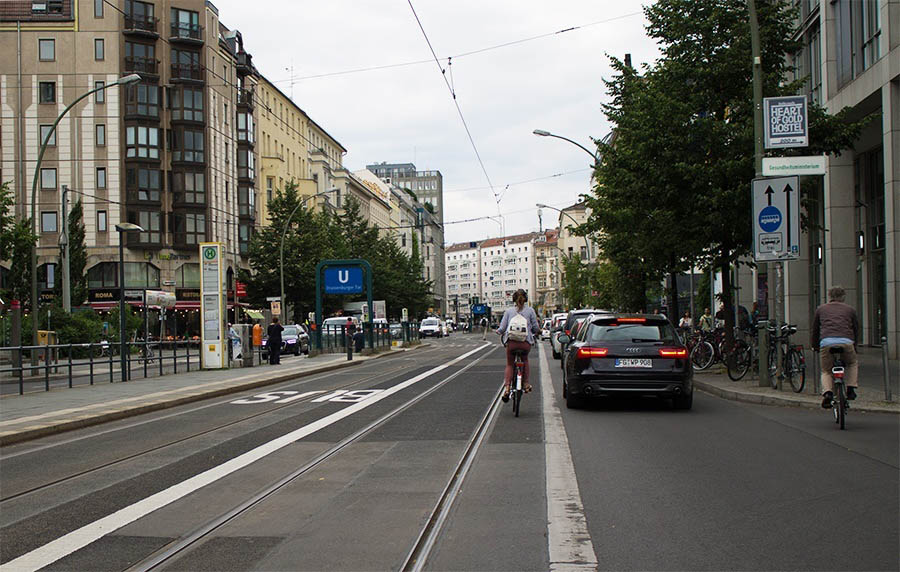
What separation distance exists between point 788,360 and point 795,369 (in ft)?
0.90

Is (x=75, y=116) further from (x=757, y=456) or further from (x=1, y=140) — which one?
(x=757, y=456)

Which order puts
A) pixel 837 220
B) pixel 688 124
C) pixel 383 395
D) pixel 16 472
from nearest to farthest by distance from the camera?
pixel 16 472, pixel 383 395, pixel 688 124, pixel 837 220

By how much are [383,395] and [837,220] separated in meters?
18.4

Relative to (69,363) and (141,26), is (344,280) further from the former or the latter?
(141,26)

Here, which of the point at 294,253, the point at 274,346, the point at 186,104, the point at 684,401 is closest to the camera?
the point at 684,401

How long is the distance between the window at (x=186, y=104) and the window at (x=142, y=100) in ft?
3.85

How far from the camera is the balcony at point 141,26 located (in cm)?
6084

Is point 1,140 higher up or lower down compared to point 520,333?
higher up

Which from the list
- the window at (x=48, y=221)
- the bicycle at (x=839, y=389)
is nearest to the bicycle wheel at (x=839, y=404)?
the bicycle at (x=839, y=389)

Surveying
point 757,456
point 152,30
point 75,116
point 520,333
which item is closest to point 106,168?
point 75,116

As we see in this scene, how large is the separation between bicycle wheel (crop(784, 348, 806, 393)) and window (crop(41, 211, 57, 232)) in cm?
5267

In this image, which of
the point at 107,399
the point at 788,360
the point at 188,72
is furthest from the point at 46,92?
the point at 788,360

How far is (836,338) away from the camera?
1170 centimetres

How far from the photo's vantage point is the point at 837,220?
97.2 feet
